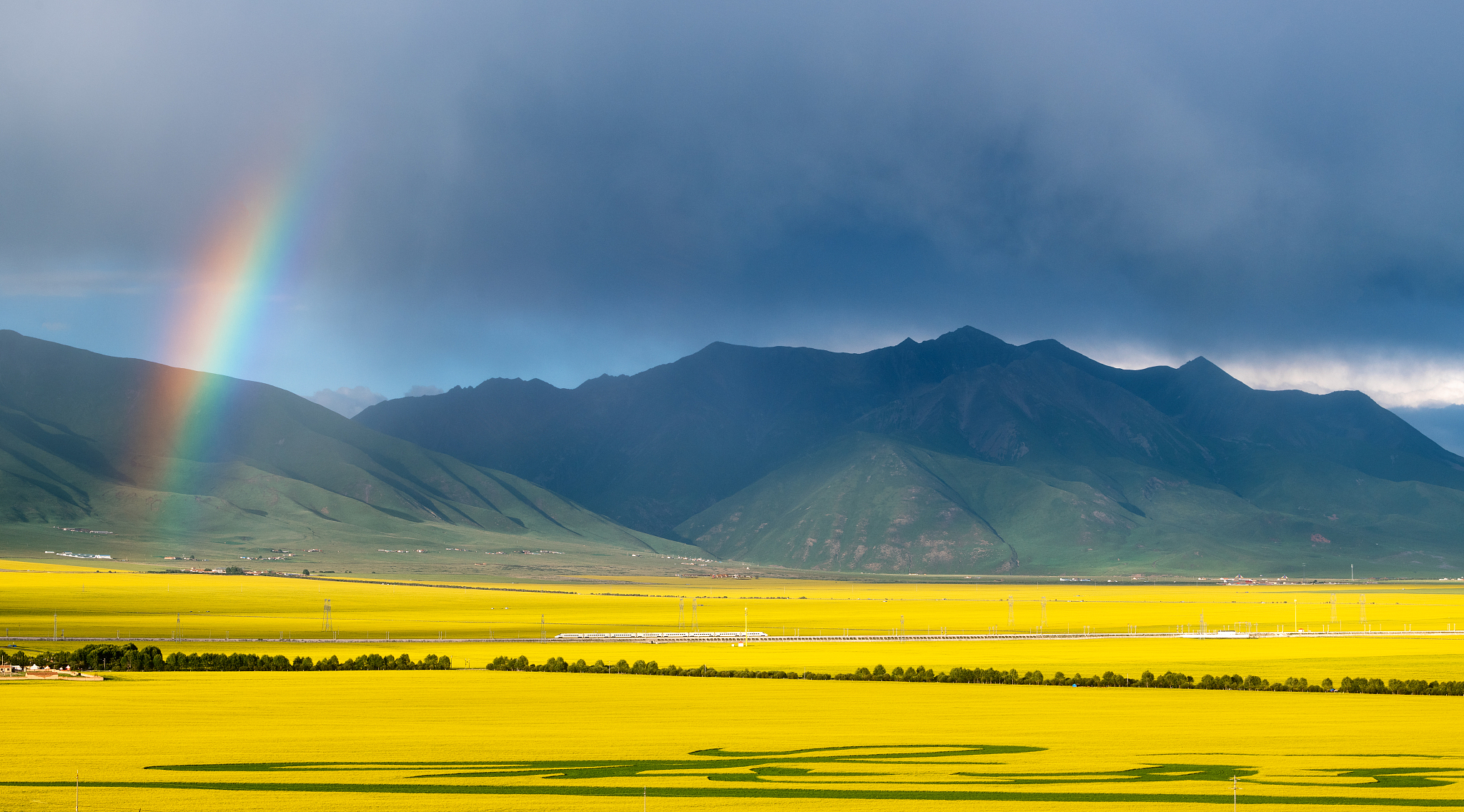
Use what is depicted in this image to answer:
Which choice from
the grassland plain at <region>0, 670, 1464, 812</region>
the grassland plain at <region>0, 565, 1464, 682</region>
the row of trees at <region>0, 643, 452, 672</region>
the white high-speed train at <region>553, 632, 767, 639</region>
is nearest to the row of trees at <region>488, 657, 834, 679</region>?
the grassland plain at <region>0, 565, 1464, 682</region>

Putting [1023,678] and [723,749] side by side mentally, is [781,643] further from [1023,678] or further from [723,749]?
[723,749]

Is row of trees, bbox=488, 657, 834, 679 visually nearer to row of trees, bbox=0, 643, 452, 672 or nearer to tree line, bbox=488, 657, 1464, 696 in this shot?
tree line, bbox=488, 657, 1464, 696

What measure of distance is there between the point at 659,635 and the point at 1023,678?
66.5 m

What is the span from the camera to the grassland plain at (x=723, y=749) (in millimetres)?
40094

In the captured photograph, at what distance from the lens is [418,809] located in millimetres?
36812

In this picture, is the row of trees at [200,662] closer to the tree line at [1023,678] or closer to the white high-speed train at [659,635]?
the tree line at [1023,678]

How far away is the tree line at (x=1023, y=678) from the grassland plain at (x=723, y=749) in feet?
17.1

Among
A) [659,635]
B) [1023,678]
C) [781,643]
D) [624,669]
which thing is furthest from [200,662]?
[1023,678]

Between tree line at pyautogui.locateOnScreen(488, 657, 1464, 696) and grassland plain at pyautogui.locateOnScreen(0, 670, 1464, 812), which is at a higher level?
grassland plain at pyautogui.locateOnScreen(0, 670, 1464, 812)

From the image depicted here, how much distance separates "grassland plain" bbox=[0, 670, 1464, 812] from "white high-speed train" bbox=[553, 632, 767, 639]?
61676 mm

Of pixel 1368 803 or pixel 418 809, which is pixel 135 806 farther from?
pixel 1368 803

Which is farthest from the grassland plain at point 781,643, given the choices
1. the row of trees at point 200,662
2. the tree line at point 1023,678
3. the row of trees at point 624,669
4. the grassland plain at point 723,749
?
the grassland plain at point 723,749

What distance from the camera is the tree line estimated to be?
88250 millimetres

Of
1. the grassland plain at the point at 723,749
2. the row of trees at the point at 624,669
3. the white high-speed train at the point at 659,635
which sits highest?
the grassland plain at the point at 723,749
